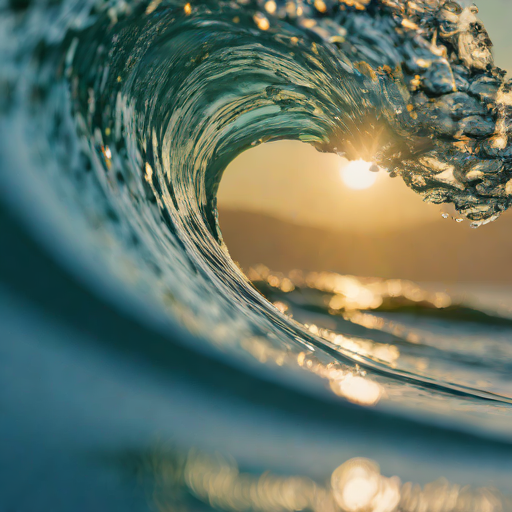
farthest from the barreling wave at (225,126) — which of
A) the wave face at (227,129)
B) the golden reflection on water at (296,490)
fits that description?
the golden reflection on water at (296,490)

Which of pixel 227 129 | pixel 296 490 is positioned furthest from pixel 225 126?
pixel 296 490

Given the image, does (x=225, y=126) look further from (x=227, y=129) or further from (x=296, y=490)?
(x=296, y=490)

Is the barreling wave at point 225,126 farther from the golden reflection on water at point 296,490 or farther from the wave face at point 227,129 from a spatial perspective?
the golden reflection on water at point 296,490

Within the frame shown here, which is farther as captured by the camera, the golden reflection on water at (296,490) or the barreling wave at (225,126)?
the barreling wave at (225,126)

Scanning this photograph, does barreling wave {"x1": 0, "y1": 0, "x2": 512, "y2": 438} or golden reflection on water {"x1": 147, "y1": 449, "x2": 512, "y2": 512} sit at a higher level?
barreling wave {"x1": 0, "y1": 0, "x2": 512, "y2": 438}

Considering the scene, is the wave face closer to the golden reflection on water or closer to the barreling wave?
the barreling wave

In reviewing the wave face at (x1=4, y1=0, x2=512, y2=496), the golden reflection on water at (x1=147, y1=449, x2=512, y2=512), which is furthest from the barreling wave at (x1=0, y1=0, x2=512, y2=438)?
the golden reflection on water at (x1=147, y1=449, x2=512, y2=512)

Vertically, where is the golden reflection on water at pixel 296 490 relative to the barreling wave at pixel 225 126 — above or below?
below
